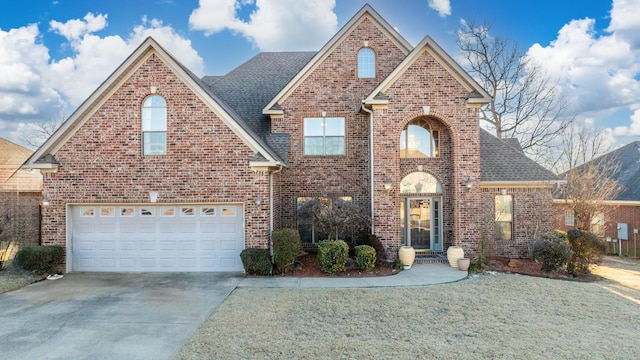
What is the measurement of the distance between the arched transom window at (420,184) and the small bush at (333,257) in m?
3.90

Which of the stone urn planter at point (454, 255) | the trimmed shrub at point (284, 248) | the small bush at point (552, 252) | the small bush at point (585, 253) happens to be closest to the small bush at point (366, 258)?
the trimmed shrub at point (284, 248)

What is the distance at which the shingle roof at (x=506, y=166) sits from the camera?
42.3 ft

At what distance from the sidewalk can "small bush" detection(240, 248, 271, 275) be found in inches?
9.9

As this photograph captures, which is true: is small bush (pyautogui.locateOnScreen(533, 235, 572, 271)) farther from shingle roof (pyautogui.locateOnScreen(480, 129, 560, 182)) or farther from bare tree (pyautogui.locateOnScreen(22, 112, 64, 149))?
bare tree (pyautogui.locateOnScreen(22, 112, 64, 149))

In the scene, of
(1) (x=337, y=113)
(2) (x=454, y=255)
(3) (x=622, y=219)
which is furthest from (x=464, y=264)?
(3) (x=622, y=219)

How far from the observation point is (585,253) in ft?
35.9

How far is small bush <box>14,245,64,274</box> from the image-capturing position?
1022 cm

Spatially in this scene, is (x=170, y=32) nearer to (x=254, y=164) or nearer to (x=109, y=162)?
(x=109, y=162)

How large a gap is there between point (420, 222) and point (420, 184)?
1.49 metres

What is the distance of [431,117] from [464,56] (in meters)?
16.9

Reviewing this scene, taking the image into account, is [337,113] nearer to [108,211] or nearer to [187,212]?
[187,212]

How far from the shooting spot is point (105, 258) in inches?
434

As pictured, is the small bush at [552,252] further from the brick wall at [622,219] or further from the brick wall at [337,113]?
the brick wall at [337,113]

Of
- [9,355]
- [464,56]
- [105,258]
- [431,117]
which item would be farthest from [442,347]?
[464,56]
